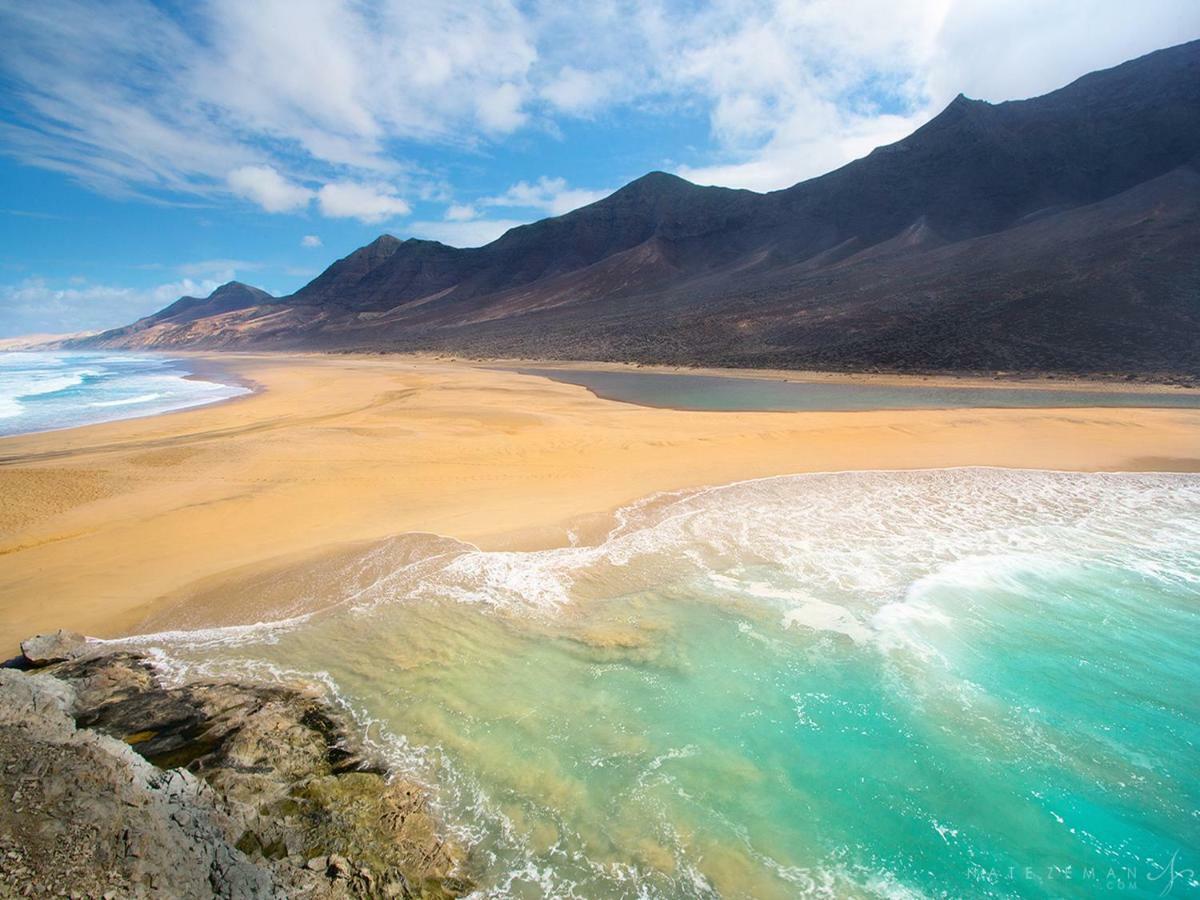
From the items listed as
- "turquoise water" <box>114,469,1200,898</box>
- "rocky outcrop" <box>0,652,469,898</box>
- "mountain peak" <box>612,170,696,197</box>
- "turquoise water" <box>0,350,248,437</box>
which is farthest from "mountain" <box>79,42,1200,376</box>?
"rocky outcrop" <box>0,652,469,898</box>

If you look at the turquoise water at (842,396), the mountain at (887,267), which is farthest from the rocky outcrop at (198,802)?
the mountain at (887,267)

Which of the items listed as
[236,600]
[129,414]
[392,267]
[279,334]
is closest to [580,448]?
[236,600]

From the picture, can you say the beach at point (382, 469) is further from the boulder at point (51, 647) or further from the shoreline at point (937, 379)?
the shoreline at point (937, 379)

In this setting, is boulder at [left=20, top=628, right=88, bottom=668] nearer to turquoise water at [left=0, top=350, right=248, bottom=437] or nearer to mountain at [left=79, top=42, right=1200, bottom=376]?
turquoise water at [left=0, top=350, right=248, bottom=437]

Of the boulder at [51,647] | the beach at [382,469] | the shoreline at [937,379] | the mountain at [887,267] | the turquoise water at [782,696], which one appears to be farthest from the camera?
the mountain at [887,267]

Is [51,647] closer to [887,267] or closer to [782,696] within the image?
[782,696]

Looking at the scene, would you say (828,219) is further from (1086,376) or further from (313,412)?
(313,412)

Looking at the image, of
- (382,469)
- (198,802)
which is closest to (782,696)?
(198,802)
